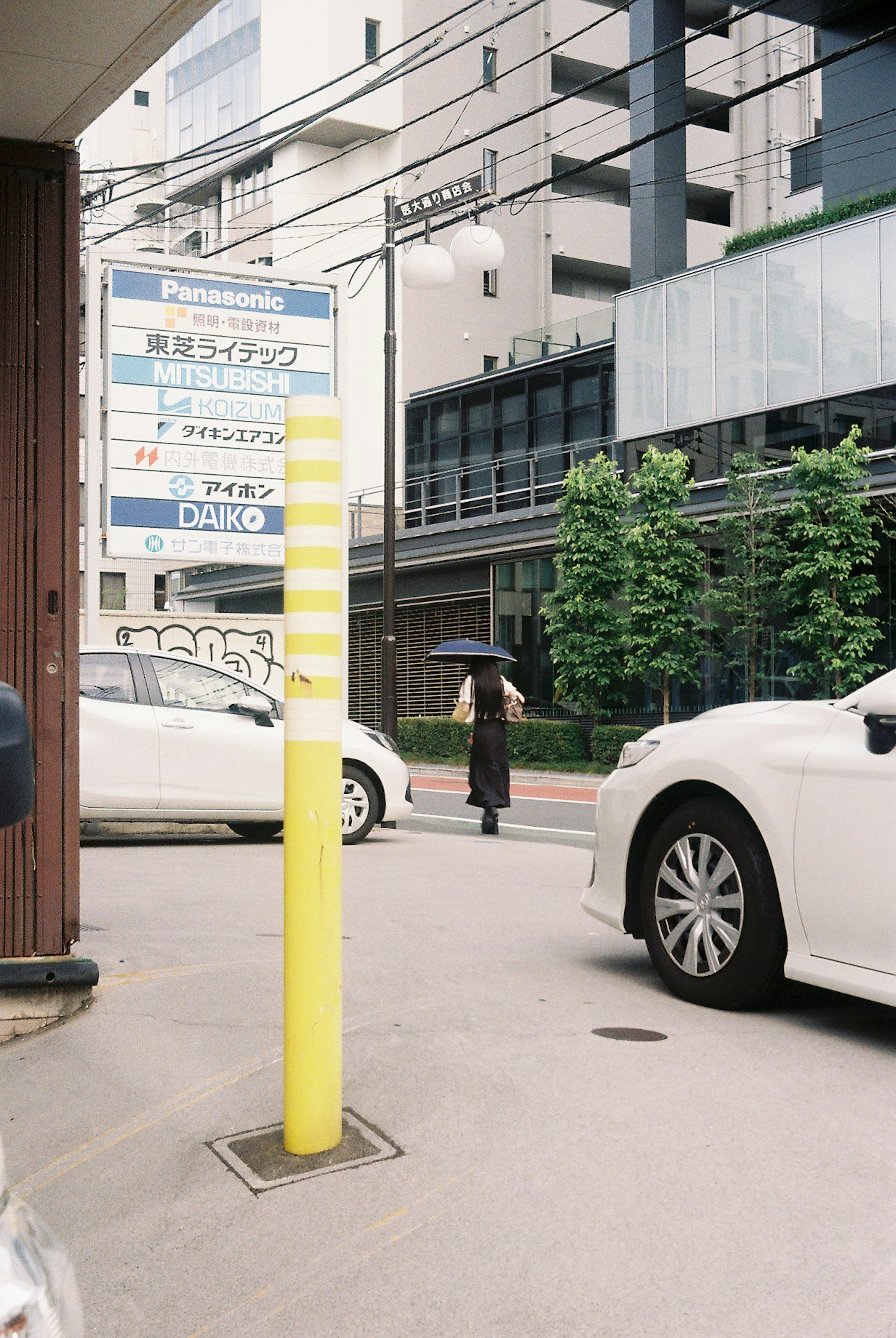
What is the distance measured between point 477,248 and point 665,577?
356 inches

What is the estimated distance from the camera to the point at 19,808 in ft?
5.26

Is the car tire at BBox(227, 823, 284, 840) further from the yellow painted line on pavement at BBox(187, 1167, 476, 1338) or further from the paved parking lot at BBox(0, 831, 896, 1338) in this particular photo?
the yellow painted line on pavement at BBox(187, 1167, 476, 1338)

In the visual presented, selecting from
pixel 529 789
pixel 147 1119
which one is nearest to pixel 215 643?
pixel 529 789

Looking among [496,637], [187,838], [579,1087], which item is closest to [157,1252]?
[579,1087]

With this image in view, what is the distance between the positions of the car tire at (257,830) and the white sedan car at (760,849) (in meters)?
6.36

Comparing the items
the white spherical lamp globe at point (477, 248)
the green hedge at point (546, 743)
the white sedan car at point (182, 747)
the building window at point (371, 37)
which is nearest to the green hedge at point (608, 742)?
the green hedge at point (546, 743)

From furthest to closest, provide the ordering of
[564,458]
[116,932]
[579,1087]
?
[564,458] → [116,932] → [579,1087]

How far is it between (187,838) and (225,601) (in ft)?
102

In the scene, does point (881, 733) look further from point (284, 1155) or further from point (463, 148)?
point (463, 148)

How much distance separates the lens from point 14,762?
5.19 ft

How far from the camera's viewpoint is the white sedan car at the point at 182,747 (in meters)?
11.0

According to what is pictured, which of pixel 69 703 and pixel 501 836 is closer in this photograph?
pixel 69 703

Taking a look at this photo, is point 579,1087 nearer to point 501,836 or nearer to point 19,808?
point 19,808

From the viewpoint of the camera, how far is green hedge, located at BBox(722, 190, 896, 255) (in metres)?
22.5
